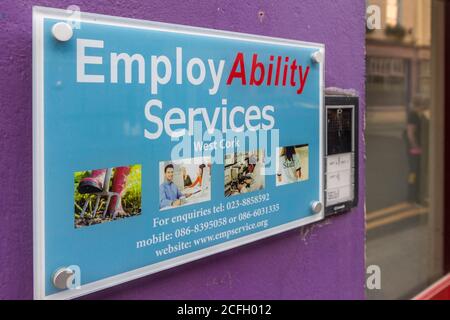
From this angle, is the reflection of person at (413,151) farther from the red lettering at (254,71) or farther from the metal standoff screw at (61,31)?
the metal standoff screw at (61,31)

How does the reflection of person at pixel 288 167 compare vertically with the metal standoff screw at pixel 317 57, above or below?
below

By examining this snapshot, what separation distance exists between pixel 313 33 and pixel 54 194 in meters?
1.40

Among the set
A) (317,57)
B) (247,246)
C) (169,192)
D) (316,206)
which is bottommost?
(247,246)

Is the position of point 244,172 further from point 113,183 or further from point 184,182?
point 113,183

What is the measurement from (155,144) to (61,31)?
0.43 m

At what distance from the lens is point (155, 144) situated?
1.59 metres

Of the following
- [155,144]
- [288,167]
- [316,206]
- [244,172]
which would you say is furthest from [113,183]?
[316,206]

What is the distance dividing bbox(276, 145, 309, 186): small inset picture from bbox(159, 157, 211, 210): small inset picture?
1.22ft

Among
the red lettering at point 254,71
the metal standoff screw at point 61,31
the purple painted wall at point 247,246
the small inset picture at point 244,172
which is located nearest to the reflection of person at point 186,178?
the small inset picture at point 244,172

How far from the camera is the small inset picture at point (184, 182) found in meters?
1.63

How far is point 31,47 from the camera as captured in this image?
55.6 inches

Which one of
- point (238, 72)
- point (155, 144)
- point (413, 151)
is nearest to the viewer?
point (155, 144)

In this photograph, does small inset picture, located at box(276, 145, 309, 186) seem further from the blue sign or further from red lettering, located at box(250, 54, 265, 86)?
red lettering, located at box(250, 54, 265, 86)
